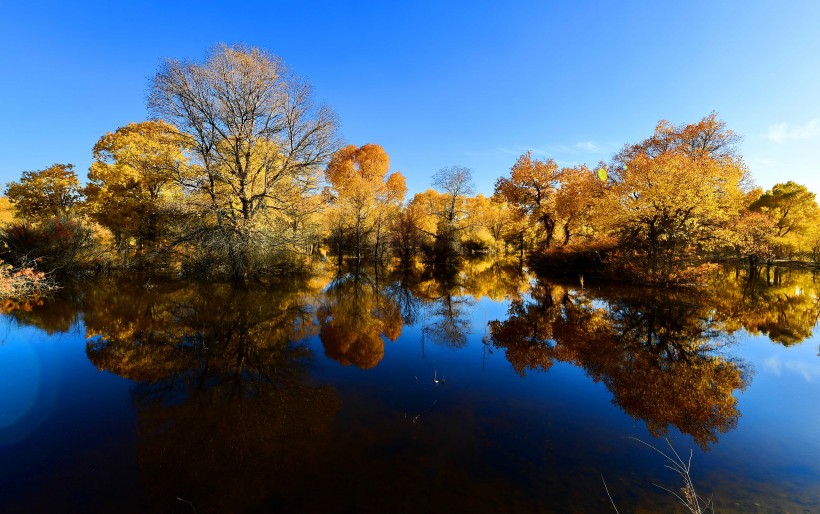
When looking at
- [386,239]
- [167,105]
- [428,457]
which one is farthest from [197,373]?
[386,239]

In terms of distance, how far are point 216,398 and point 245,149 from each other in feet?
50.5

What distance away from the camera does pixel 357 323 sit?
938 centimetres

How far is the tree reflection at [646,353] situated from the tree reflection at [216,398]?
428 centimetres

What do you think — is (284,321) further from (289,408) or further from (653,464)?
(653,464)

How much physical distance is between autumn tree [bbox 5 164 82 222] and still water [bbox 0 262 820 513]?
26.3 m

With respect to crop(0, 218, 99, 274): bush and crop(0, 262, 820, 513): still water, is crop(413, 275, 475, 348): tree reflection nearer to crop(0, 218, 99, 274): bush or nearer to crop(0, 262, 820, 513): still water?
crop(0, 262, 820, 513): still water

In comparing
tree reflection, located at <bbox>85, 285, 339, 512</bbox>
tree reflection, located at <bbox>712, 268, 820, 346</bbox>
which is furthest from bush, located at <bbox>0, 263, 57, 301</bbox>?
tree reflection, located at <bbox>712, 268, 820, 346</bbox>

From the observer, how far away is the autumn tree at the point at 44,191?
26688mm

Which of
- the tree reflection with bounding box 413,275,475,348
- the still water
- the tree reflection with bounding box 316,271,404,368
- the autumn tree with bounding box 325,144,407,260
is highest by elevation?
the autumn tree with bounding box 325,144,407,260

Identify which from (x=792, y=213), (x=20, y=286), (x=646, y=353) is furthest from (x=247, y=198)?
(x=792, y=213)

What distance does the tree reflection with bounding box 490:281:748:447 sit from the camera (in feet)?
15.7

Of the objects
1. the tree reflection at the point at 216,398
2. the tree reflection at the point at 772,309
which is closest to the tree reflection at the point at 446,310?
the tree reflection at the point at 216,398

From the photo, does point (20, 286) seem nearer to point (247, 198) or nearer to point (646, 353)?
point (247, 198)

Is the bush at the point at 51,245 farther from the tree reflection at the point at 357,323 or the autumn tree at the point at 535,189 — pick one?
the autumn tree at the point at 535,189
